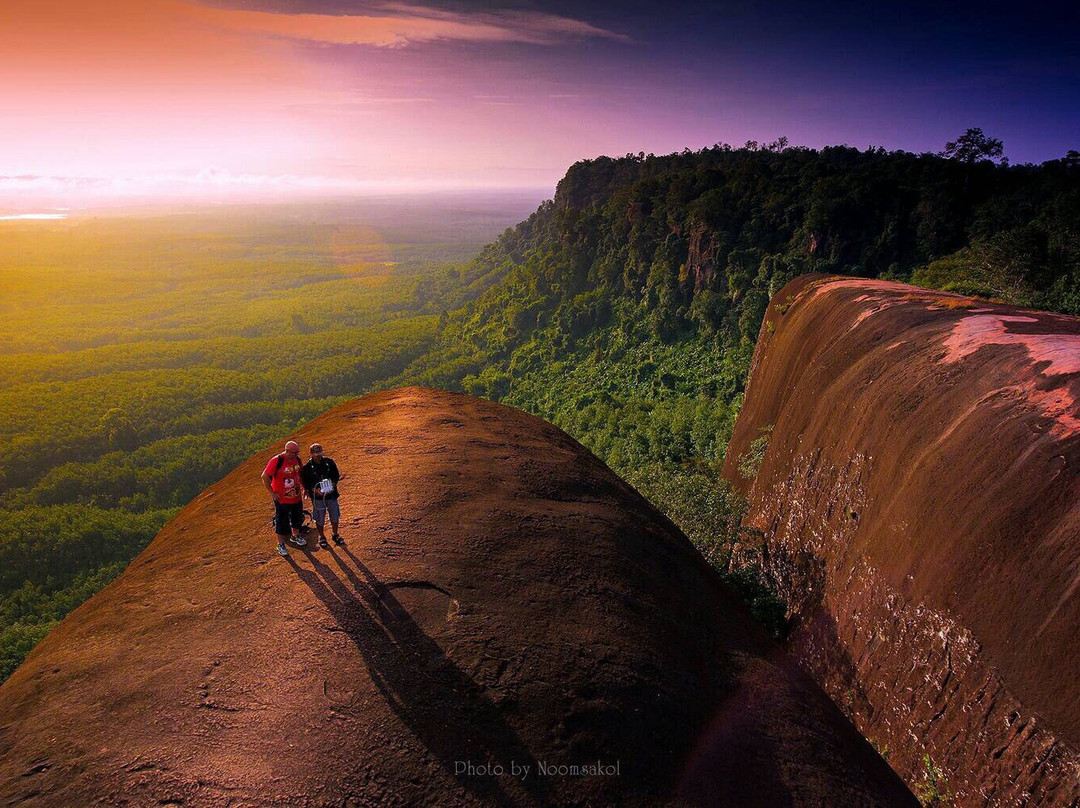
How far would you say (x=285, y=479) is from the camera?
29.1ft

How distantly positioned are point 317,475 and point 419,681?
12.8 ft

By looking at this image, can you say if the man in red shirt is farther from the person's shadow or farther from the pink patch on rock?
the pink patch on rock

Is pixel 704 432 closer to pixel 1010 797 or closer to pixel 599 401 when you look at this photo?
pixel 599 401

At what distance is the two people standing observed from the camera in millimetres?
8891

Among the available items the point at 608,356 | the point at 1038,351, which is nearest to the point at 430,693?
the point at 1038,351

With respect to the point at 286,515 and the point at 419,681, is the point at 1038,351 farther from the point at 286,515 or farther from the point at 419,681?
the point at 286,515

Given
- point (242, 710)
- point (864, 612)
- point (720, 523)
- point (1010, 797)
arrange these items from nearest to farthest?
point (242, 710)
point (1010, 797)
point (864, 612)
point (720, 523)

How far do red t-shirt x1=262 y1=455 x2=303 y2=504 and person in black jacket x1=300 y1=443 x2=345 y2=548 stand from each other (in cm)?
13

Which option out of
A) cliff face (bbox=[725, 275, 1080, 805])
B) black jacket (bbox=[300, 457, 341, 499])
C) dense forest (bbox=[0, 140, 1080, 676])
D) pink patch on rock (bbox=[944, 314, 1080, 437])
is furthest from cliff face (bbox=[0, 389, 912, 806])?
dense forest (bbox=[0, 140, 1080, 676])

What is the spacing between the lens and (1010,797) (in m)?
8.62

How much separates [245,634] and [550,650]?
4.21 meters

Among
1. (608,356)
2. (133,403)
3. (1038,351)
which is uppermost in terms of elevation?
(1038,351)

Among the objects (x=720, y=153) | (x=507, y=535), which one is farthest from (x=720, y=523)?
(x=720, y=153)

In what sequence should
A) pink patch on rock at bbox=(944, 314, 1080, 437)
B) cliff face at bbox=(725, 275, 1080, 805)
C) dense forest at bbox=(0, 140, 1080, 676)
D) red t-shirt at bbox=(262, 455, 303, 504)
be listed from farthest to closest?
dense forest at bbox=(0, 140, 1080, 676) < pink patch on rock at bbox=(944, 314, 1080, 437) < cliff face at bbox=(725, 275, 1080, 805) < red t-shirt at bbox=(262, 455, 303, 504)
